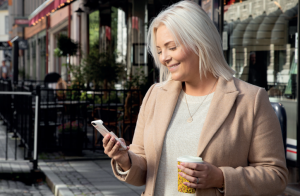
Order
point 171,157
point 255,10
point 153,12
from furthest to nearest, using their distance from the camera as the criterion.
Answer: point 153,12, point 255,10, point 171,157

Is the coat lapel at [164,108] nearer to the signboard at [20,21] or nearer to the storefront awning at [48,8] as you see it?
the storefront awning at [48,8]

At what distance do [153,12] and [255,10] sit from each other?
5932 mm

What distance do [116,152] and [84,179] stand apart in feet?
14.4

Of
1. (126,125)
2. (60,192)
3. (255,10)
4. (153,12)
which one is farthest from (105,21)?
(60,192)

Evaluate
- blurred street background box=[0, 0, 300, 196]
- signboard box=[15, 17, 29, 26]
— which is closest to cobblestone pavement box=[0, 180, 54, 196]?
blurred street background box=[0, 0, 300, 196]

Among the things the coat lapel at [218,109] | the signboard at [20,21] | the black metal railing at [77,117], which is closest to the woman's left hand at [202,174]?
the coat lapel at [218,109]

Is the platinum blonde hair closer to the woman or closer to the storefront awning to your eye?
the woman

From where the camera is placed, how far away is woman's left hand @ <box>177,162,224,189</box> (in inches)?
66.7

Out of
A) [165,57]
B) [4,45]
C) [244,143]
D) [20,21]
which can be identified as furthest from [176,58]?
[20,21]

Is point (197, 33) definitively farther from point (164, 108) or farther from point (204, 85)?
point (164, 108)

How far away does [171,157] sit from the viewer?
6.50ft

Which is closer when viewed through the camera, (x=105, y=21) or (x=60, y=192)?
(x=60, y=192)

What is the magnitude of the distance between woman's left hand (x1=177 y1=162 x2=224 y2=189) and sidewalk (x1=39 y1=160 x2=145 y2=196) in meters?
3.61

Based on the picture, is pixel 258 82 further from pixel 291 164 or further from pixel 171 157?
pixel 171 157
